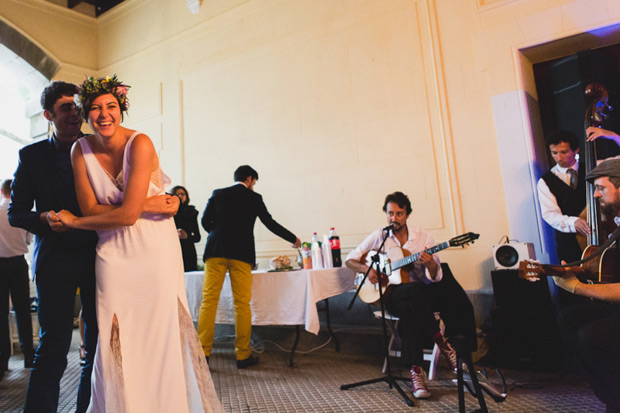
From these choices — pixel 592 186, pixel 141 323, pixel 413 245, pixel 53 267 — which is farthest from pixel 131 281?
pixel 592 186

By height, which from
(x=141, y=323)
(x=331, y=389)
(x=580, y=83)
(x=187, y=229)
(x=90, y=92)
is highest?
(x=580, y=83)

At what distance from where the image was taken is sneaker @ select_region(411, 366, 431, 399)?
8.66 feet

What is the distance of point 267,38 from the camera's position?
5363 millimetres

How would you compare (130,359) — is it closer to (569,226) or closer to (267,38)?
(569,226)

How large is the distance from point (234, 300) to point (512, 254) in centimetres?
229

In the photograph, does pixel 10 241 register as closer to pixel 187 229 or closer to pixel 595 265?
pixel 187 229

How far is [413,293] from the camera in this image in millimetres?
2955

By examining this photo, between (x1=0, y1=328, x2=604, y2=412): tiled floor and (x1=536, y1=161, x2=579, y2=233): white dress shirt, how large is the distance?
3.60 feet

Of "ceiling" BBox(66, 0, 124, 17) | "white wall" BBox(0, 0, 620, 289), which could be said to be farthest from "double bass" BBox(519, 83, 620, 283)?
"ceiling" BBox(66, 0, 124, 17)

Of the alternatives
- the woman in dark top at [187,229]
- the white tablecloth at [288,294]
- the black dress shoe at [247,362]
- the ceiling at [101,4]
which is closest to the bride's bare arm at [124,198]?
the white tablecloth at [288,294]

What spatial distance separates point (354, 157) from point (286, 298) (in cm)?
179

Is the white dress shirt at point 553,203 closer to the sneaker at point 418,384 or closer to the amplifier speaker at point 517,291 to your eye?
the amplifier speaker at point 517,291

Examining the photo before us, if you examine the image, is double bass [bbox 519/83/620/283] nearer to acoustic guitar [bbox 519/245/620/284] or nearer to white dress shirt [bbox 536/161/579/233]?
acoustic guitar [bbox 519/245/620/284]

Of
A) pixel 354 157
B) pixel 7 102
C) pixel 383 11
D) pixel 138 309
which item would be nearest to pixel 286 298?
pixel 354 157
